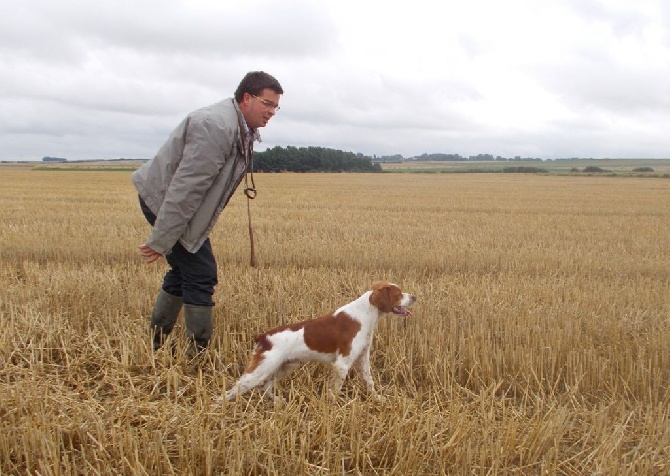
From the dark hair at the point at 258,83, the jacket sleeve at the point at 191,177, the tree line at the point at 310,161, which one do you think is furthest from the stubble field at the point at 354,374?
the tree line at the point at 310,161

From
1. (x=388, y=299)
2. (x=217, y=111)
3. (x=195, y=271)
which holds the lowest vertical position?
(x=388, y=299)

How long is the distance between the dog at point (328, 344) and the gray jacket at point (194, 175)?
0.91 m

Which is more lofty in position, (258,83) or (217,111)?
(258,83)

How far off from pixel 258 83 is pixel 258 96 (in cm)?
9

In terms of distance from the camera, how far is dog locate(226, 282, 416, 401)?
11.8 ft

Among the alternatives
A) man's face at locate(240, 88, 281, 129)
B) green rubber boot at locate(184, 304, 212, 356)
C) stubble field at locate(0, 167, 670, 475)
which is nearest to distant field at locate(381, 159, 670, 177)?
stubble field at locate(0, 167, 670, 475)

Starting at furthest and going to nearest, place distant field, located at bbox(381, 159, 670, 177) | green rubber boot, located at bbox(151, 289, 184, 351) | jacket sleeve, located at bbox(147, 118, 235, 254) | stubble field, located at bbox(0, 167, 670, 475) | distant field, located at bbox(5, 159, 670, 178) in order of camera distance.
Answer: distant field, located at bbox(381, 159, 670, 177) → distant field, located at bbox(5, 159, 670, 178) → green rubber boot, located at bbox(151, 289, 184, 351) → jacket sleeve, located at bbox(147, 118, 235, 254) → stubble field, located at bbox(0, 167, 670, 475)

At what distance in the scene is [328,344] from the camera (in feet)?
12.4

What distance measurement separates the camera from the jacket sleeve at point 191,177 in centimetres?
371

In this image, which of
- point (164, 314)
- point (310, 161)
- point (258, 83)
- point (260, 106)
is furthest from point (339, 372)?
point (310, 161)

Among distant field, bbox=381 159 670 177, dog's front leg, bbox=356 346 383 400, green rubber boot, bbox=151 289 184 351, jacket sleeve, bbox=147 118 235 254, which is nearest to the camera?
jacket sleeve, bbox=147 118 235 254

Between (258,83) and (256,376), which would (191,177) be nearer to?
(258,83)

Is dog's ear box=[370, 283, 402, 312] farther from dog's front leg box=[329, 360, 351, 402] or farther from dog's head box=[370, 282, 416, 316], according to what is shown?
dog's front leg box=[329, 360, 351, 402]

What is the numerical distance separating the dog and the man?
718mm
